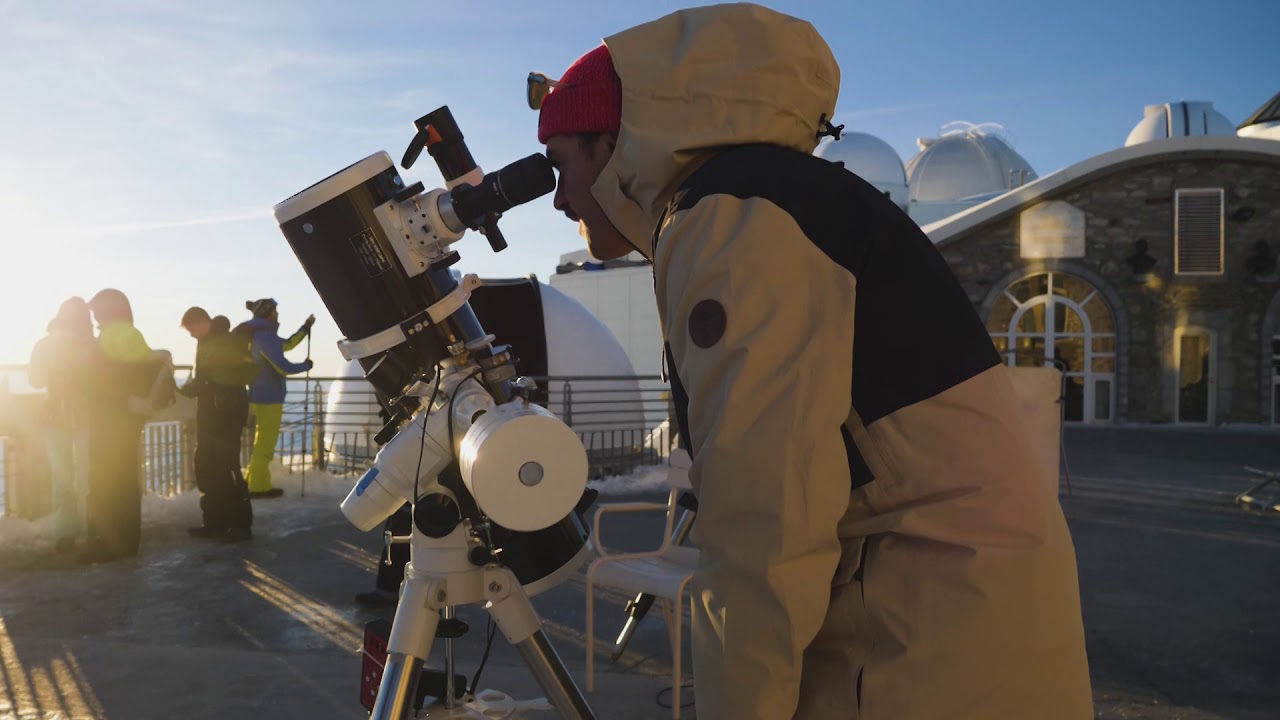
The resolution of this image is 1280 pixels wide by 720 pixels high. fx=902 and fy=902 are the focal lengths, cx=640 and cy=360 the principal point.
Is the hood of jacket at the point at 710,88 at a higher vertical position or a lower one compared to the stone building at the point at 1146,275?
lower

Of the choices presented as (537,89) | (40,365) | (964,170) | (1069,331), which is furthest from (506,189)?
(964,170)

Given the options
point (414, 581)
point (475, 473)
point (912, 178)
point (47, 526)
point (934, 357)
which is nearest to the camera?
point (934, 357)

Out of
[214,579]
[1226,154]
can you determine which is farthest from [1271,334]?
[214,579]

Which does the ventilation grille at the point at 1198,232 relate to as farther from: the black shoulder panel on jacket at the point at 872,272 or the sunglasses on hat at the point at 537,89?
the black shoulder panel on jacket at the point at 872,272

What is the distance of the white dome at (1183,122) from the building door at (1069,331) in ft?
45.5

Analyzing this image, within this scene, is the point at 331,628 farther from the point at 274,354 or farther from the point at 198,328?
the point at 274,354

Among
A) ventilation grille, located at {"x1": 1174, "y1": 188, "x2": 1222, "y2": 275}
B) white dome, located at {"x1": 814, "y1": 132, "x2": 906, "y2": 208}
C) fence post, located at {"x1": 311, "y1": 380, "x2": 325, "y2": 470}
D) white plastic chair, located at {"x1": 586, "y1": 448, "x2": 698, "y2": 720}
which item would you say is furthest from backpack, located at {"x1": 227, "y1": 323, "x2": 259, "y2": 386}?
white dome, located at {"x1": 814, "y1": 132, "x2": 906, "y2": 208}

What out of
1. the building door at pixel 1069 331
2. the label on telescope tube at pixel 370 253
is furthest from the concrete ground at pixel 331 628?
the building door at pixel 1069 331

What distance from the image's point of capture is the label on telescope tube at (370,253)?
7.79 feet

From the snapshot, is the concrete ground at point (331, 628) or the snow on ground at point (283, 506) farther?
the snow on ground at point (283, 506)

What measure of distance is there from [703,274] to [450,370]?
1494 mm

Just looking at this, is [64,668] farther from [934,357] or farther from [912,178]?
[912,178]

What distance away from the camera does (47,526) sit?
7371 millimetres

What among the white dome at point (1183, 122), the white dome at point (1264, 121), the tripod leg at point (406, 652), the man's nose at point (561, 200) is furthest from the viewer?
the white dome at point (1183, 122)
